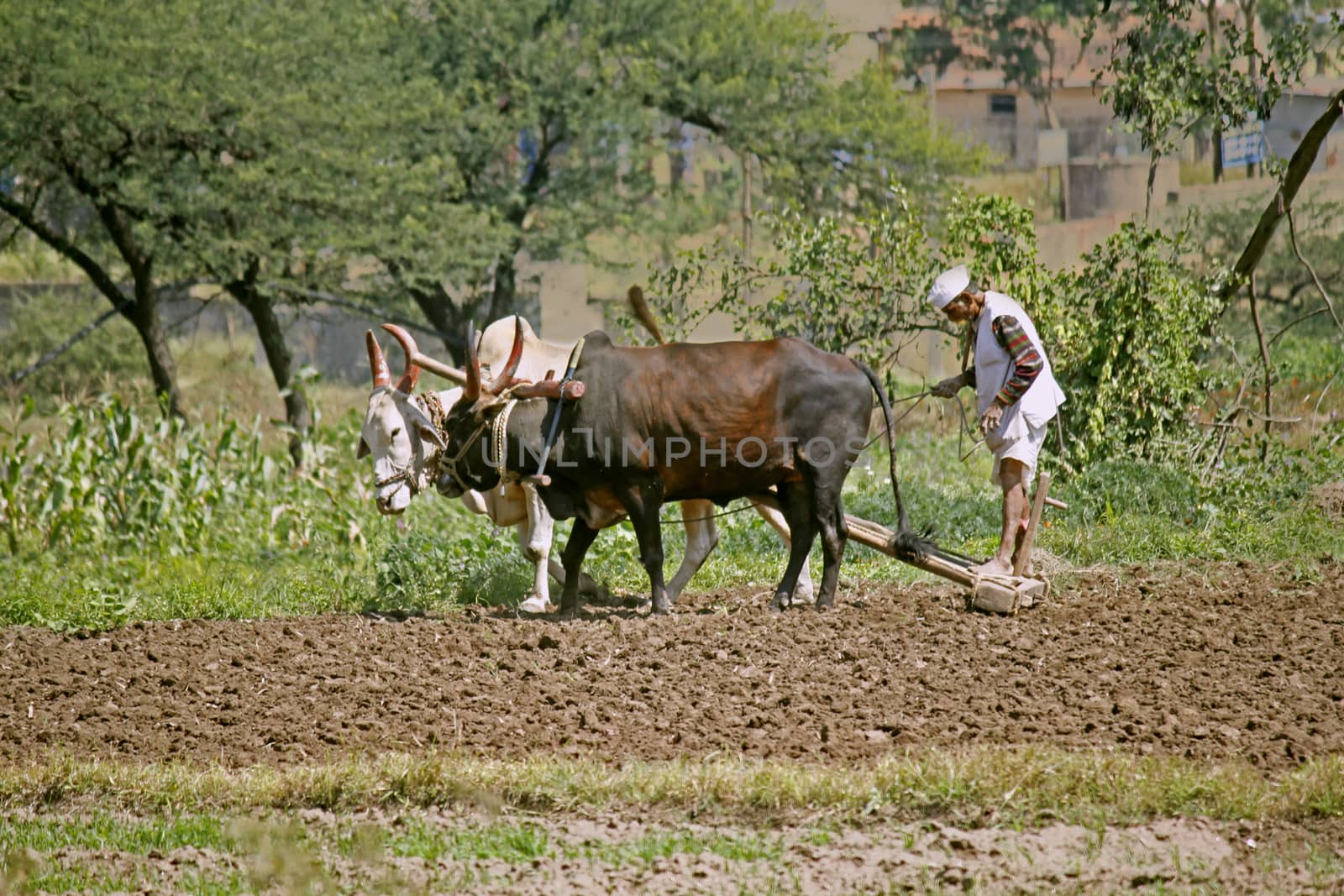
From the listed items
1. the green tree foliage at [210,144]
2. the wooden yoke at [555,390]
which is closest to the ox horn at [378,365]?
the wooden yoke at [555,390]

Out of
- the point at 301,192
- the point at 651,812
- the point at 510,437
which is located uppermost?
the point at 301,192

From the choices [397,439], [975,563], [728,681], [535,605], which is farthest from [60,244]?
[728,681]

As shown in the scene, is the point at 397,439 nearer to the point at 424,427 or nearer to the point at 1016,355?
the point at 424,427

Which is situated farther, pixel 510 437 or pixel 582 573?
pixel 582 573

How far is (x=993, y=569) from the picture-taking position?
25.8 ft

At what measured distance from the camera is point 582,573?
29.9 ft

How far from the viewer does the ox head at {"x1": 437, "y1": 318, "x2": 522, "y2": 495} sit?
8.10 meters

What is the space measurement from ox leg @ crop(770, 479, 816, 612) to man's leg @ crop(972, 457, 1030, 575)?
880 mm

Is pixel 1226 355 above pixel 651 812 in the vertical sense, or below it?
above

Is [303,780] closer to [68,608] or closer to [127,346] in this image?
[68,608]

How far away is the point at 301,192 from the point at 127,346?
29.3ft

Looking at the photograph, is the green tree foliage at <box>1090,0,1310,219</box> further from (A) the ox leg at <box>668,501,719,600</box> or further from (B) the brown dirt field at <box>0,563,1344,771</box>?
(A) the ox leg at <box>668,501,719,600</box>

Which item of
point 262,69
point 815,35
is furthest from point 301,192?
point 815,35

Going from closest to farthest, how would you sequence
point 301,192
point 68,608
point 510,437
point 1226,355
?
1. point 510,437
2. point 68,608
3. point 1226,355
4. point 301,192
